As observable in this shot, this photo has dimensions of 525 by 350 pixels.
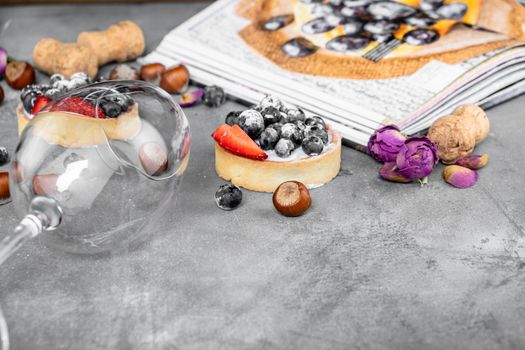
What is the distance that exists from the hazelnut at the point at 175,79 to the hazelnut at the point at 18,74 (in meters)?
0.25

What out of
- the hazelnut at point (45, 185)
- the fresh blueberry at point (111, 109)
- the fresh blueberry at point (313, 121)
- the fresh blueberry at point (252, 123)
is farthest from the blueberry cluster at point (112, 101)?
the fresh blueberry at point (313, 121)

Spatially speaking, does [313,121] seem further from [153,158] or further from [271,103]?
[153,158]

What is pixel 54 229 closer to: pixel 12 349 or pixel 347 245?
pixel 12 349

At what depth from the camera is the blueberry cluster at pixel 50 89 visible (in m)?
1.21

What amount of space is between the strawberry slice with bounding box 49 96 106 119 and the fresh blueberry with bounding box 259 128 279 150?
265 millimetres

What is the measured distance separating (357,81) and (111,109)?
0.56 metres

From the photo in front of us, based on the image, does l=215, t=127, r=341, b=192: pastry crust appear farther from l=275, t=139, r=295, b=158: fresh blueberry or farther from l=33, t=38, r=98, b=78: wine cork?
l=33, t=38, r=98, b=78: wine cork

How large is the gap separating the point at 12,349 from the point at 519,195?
29.1 inches

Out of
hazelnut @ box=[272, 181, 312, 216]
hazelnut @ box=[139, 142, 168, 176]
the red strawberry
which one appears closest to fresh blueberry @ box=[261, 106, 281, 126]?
hazelnut @ box=[272, 181, 312, 216]

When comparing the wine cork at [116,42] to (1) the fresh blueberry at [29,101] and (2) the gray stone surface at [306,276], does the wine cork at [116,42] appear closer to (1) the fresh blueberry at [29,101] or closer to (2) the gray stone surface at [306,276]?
(1) the fresh blueberry at [29,101]

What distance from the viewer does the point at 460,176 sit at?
1154mm

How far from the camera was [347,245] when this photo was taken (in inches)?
40.6

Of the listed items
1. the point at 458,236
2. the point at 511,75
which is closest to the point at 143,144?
the point at 458,236

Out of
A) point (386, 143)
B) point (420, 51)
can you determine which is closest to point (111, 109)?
point (386, 143)
